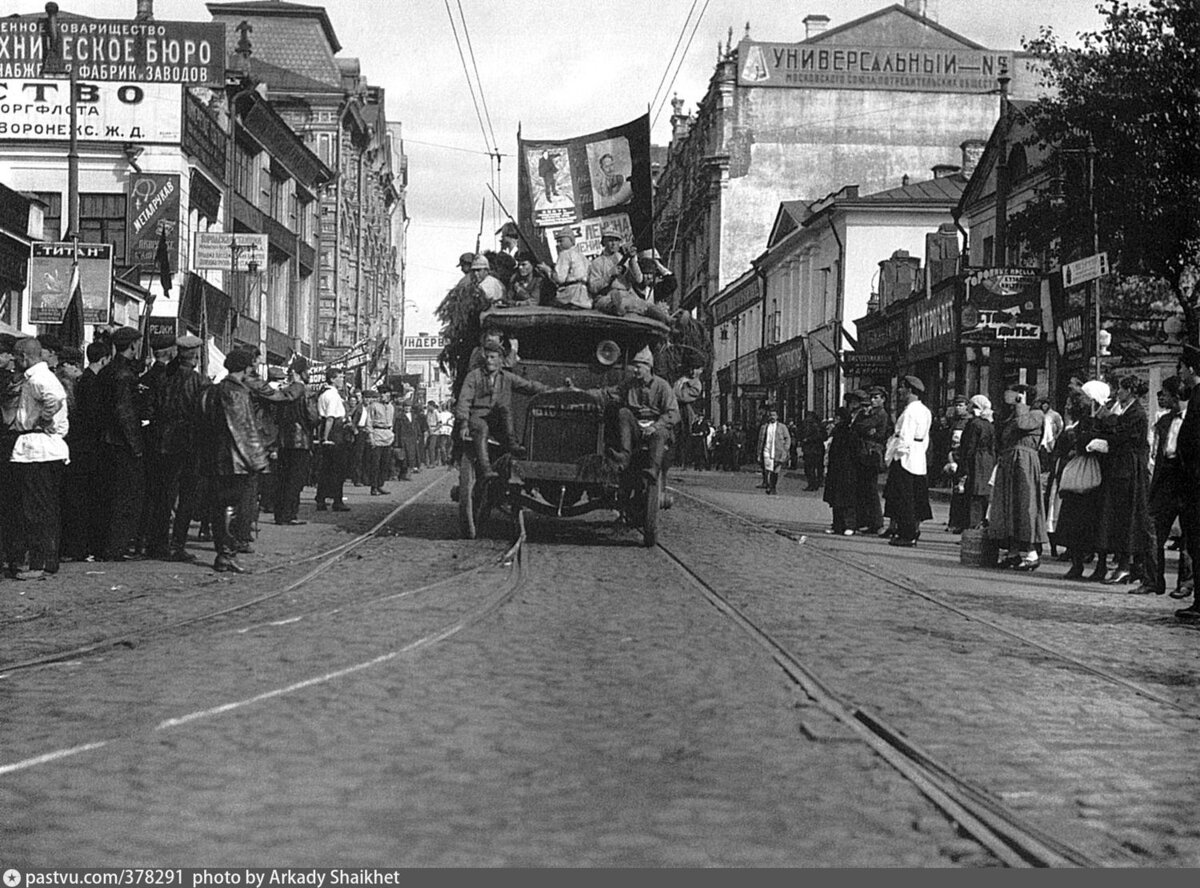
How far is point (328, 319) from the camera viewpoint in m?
66.4

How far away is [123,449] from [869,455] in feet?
30.1

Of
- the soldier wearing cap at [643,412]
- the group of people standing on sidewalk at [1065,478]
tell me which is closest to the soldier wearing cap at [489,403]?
the soldier wearing cap at [643,412]

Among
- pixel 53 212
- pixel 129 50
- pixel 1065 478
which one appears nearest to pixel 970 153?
pixel 129 50

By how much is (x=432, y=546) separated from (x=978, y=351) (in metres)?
23.5

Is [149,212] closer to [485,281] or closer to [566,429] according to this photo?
[485,281]

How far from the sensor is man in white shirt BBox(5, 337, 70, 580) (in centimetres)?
1181

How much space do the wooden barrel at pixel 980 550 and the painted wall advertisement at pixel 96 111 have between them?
30.6m

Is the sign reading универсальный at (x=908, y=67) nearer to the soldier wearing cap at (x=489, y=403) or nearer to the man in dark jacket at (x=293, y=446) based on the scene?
the man in dark jacket at (x=293, y=446)

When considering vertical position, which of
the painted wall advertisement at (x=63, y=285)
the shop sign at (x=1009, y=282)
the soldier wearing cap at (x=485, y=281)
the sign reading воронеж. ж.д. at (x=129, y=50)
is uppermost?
the sign reading воронеж. ж.д. at (x=129, y=50)

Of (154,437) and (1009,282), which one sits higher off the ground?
(1009,282)

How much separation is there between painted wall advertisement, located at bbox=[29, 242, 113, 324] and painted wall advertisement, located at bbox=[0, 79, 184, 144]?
1695cm

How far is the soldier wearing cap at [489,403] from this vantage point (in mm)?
15367

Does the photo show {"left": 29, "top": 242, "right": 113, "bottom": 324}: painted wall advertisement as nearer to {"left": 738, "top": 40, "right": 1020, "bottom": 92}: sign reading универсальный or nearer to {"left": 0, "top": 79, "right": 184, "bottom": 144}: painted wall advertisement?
{"left": 0, "top": 79, "right": 184, "bottom": 144}: painted wall advertisement

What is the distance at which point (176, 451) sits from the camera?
43.9ft
